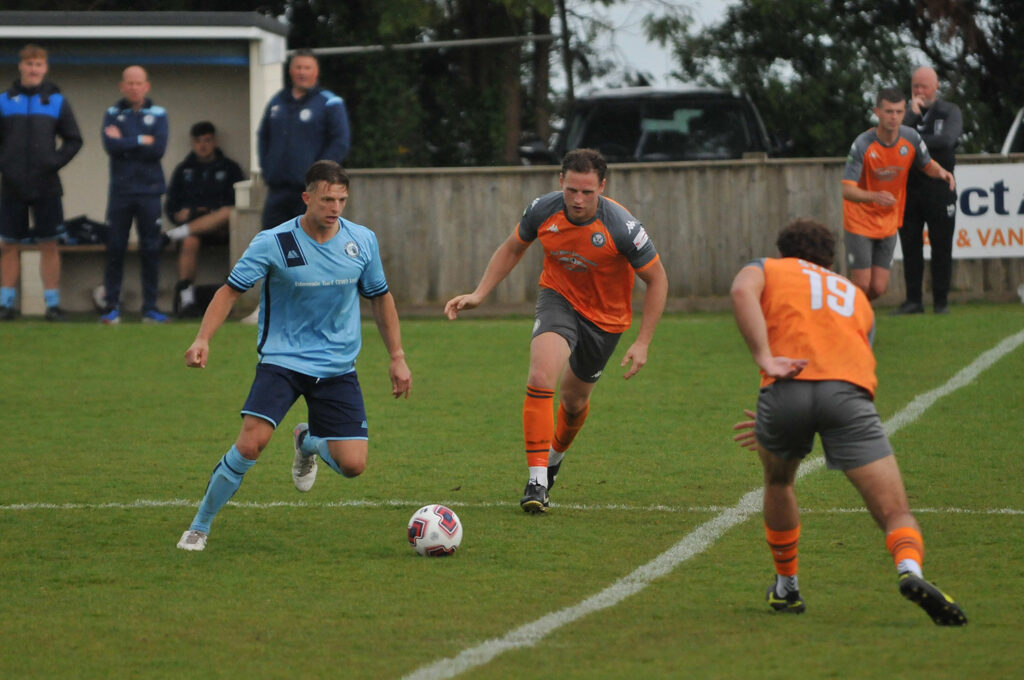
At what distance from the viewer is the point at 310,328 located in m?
7.39

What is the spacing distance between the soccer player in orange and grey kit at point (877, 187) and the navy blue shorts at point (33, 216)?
25.4 feet

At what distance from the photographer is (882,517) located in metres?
5.68

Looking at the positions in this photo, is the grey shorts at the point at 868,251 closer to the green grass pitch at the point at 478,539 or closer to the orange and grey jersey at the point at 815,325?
the green grass pitch at the point at 478,539

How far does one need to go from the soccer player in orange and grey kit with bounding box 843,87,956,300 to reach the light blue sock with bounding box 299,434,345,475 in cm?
610

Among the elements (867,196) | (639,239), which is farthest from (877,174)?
(639,239)

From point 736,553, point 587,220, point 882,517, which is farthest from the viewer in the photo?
point 587,220

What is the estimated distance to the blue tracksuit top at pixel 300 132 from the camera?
14.6m

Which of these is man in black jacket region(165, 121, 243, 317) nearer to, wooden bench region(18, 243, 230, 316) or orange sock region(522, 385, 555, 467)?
wooden bench region(18, 243, 230, 316)

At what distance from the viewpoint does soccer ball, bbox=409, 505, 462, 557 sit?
6973 mm

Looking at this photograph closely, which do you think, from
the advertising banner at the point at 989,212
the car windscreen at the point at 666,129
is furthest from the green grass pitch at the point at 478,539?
the car windscreen at the point at 666,129

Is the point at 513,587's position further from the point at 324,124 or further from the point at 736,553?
the point at 324,124

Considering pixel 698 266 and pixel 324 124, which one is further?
pixel 698 266

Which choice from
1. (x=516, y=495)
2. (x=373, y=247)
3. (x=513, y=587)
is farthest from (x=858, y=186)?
(x=513, y=587)

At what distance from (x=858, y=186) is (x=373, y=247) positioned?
6287 mm
